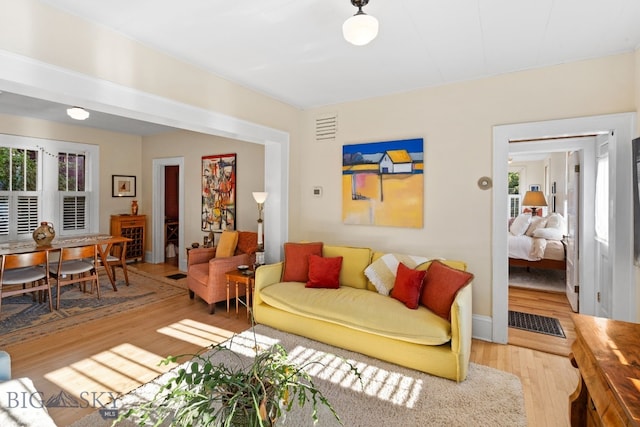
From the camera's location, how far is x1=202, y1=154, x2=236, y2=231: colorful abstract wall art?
5180mm

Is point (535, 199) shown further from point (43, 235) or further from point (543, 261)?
point (43, 235)

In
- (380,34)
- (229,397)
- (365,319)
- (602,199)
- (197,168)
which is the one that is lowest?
(365,319)

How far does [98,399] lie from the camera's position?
2168 millimetres

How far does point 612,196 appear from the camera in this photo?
8.55ft

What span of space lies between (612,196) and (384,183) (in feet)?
6.56

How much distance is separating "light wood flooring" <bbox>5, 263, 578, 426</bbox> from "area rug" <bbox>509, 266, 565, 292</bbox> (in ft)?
7.63

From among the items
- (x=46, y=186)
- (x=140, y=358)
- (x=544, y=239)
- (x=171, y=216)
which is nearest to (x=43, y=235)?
(x=46, y=186)

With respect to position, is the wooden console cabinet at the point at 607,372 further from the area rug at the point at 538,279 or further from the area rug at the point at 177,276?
the area rug at the point at 177,276

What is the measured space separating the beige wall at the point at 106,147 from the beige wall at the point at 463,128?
4654mm

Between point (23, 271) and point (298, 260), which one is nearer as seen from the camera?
point (298, 260)

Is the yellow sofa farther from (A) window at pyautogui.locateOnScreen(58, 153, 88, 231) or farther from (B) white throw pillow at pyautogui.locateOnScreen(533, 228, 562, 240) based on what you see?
(A) window at pyautogui.locateOnScreen(58, 153, 88, 231)

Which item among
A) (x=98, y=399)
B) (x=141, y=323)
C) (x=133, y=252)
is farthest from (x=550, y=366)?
(x=133, y=252)

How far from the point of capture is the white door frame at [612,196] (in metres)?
2.53

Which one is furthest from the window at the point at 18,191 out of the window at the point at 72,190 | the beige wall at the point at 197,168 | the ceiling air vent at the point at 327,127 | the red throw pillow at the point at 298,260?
the ceiling air vent at the point at 327,127
